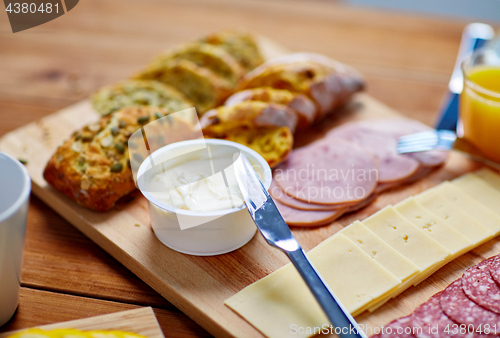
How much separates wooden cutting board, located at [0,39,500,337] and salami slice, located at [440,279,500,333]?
92 millimetres

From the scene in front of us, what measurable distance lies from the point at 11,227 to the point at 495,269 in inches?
65.4

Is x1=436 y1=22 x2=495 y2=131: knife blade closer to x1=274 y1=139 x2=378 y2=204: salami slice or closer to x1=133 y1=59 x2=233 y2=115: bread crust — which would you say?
x1=274 y1=139 x2=378 y2=204: salami slice

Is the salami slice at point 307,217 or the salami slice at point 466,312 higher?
the salami slice at point 466,312

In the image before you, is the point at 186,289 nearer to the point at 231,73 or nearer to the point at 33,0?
the point at 231,73

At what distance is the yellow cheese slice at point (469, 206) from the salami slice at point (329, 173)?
32cm

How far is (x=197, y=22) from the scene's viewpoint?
397 centimetres

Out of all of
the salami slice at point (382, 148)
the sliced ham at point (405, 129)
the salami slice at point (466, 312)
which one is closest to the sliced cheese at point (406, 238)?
the salami slice at point (466, 312)

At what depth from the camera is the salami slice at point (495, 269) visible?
5.37 feet

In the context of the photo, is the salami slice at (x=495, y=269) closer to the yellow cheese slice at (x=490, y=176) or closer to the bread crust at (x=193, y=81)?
the yellow cheese slice at (x=490, y=176)

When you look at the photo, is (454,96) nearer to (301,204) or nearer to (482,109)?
(482,109)

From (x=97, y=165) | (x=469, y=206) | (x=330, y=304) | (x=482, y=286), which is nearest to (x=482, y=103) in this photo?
(x=469, y=206)

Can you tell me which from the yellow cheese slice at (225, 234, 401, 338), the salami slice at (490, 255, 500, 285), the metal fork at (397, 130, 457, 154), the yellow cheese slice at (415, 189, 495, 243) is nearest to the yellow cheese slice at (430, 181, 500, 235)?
the yellow cheese slice at (415, 189, 495, 243)

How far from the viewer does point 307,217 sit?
6.47 feet

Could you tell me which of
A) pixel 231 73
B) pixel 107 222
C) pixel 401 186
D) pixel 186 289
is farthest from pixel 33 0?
pixel 401 186
